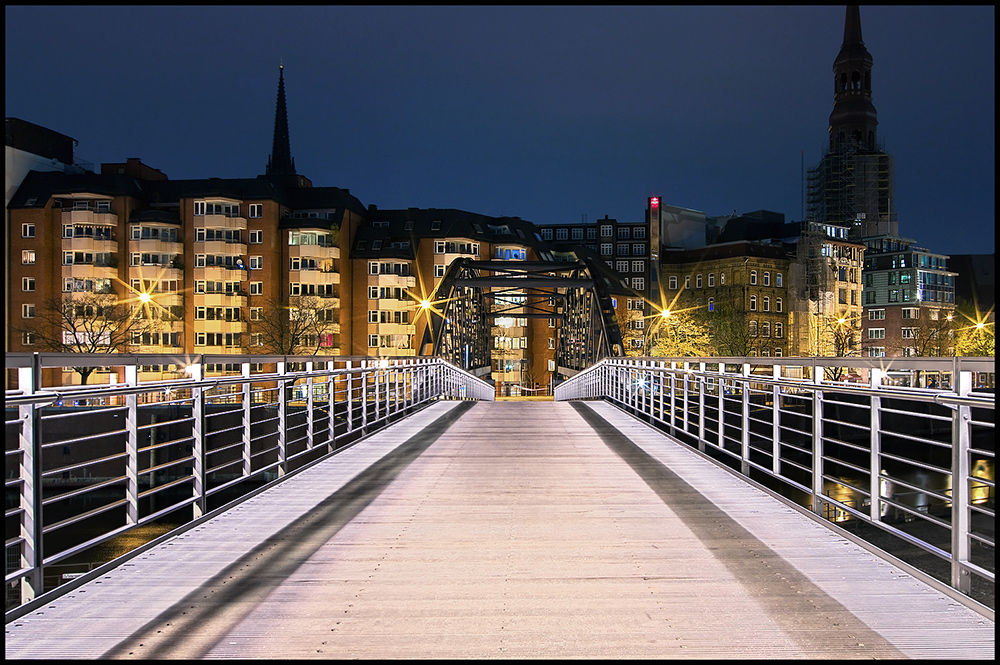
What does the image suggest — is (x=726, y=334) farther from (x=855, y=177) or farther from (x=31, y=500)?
(x=31, y=500)

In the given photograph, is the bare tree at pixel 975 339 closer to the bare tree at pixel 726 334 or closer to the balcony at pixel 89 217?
the bare tree at pixel 726 334

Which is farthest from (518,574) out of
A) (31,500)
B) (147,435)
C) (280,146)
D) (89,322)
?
(280,146)

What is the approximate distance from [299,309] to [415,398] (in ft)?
133

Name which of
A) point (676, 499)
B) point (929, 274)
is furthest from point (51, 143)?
point (929, 274)

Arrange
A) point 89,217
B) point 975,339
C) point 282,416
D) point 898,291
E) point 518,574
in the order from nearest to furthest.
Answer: point 518,574 → point 282,416 → point 89,217 → point 975,339 → point 898,291

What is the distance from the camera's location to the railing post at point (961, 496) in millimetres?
4469

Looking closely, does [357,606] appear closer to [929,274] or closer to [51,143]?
[51,143]

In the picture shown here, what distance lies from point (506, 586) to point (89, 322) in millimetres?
58119

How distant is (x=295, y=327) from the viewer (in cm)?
5725

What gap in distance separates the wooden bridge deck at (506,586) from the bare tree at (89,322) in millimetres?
49459

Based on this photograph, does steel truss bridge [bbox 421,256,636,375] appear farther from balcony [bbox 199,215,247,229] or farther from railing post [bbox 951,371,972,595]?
railing post [bbox 951,371,972,595]

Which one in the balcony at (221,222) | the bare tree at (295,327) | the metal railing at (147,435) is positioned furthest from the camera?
the balcony at (221,222)

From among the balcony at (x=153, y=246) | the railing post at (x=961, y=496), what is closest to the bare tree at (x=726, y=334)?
the balcony at (x=153, y=246)

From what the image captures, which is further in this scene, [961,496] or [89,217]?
[89,217]
